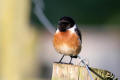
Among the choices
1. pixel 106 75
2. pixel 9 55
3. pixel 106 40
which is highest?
pixel 106 40

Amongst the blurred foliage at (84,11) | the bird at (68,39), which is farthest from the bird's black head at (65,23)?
the blurred foliage at (84,11)

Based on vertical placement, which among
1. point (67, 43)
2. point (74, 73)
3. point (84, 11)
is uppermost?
point (84, 11)

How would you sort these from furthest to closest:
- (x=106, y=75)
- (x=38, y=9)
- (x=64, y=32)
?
(x=38, y=9) → (x=64, y=32) → (x=106, y=75)

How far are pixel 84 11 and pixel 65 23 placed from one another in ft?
6.08

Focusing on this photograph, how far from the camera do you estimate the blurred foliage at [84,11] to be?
6.23 m

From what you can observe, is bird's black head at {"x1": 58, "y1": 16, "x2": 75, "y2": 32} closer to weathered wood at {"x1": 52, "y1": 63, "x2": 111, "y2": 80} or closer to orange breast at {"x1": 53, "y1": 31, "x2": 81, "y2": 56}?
orange breast at {"x1": 53, "y1": 31, "x2": 81, "y2": 56}

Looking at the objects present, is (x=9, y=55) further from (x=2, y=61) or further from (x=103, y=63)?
(x=103, y=63)

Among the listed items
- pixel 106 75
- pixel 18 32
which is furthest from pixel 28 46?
pixel 106 75

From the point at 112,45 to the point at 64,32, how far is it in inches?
77.9

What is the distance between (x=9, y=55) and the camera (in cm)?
526

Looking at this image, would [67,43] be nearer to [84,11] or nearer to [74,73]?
[74,73]

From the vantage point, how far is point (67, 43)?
462cm

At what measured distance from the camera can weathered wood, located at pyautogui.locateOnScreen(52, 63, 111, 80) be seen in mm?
3439

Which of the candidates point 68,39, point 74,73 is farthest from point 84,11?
point 74,73
